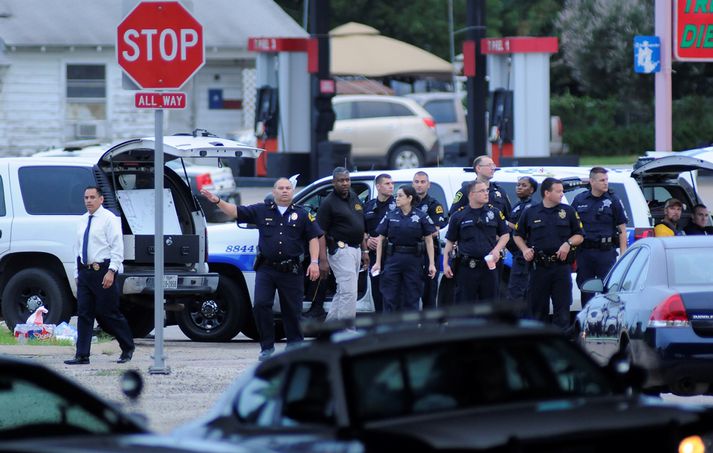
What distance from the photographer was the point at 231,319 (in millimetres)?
16297

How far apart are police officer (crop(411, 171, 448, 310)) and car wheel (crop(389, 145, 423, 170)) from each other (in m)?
18.2

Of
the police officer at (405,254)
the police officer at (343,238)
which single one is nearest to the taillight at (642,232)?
the police officer at (405,254)

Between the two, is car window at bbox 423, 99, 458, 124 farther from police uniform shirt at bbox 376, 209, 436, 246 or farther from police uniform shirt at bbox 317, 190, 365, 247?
police uniform shirt at bbox 376, 209, 436, 246

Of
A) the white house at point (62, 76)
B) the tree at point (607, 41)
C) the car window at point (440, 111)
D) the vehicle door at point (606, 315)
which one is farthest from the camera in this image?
the tree at point (607, 41)

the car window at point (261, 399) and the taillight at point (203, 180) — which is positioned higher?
the taillight at point (203, 180)

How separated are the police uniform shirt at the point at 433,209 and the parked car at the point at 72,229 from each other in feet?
7.14

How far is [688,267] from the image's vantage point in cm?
1078

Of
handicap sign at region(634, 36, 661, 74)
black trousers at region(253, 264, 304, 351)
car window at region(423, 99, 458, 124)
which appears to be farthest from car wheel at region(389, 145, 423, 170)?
black trousers at region(253, 264, 304, 351)

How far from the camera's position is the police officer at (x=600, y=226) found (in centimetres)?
1584

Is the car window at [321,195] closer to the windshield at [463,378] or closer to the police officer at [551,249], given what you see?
the police officer at [551,249]

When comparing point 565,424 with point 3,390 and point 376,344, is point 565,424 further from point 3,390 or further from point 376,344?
point 3,390

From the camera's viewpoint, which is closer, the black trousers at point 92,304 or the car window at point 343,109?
the black trousers at point 92,304

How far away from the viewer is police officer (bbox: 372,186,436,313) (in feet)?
49.9

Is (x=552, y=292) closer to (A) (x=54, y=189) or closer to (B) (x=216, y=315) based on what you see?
(B) (x=216, y=315)
